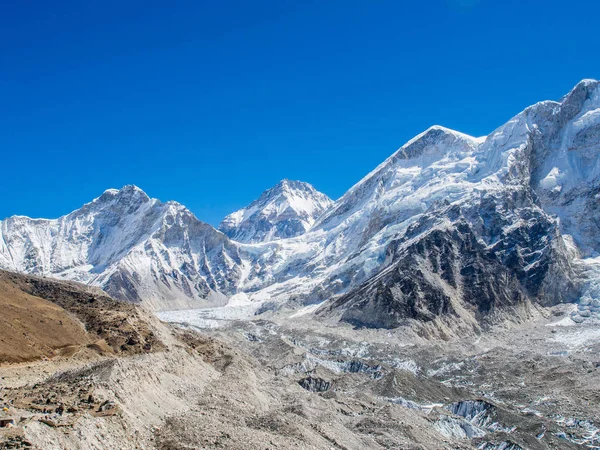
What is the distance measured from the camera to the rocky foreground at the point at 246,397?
52156 millimetres

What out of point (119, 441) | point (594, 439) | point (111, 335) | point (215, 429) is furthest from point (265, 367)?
point (119, 441)

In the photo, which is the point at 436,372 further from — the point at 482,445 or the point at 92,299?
the point at 92,299

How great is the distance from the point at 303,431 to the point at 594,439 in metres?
50.0

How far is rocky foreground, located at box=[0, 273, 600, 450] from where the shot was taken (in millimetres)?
52156

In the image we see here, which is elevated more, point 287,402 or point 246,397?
point 246,397

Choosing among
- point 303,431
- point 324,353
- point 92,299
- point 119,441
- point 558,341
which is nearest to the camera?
point 119,441

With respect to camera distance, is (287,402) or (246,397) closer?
(246,397)

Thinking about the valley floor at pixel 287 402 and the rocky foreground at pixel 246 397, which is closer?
the valley floor at pixel 287 402

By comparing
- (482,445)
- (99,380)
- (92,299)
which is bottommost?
(482,445)

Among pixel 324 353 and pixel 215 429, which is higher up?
pixel 324 353

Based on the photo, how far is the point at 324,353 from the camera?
176625 mm

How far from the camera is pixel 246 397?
3169 inches

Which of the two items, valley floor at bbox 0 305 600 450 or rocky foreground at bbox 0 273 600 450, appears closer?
valley floor at bbox 0 305 600 450

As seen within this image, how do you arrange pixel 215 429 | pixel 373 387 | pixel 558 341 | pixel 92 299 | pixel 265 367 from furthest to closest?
1. pixel 558 341
2. pixel 265 367
3. pixel 373 387
4. pixel 92 299
5. pixel 215 429
